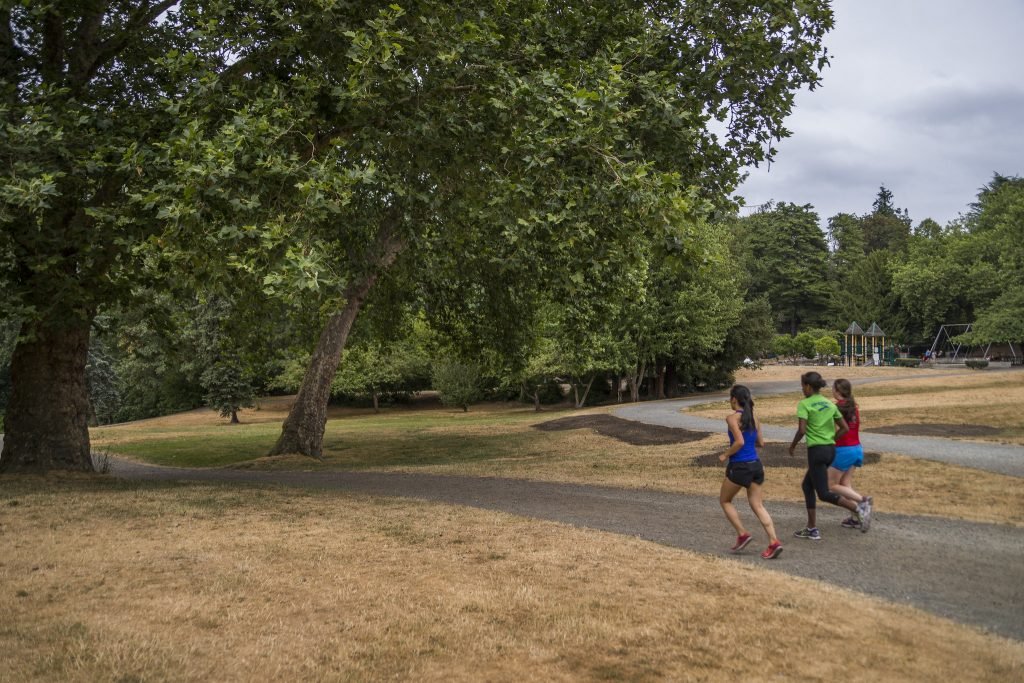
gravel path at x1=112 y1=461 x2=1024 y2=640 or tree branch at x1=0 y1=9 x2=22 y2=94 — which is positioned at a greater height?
tree branch at x1=0 y1=9 x2=22 y2=94

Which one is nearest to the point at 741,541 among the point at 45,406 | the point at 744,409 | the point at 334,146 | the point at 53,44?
the point at 744,409

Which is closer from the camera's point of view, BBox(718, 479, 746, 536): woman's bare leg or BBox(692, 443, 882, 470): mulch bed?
BBox(718, 479, 746, 536): woman's bare leg

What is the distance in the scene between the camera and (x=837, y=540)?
853 centimetres

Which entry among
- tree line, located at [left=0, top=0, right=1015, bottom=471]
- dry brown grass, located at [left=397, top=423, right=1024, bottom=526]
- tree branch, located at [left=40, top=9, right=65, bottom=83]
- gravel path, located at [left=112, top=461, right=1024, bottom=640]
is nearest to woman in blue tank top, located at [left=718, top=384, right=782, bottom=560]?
gravel path, located at [left=112, top=461, right=1024, bottom=640]

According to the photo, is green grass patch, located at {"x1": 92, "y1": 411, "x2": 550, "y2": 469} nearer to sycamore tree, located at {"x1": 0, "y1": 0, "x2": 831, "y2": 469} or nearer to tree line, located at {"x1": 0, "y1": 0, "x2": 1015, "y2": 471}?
tree line, located at {"x1": 0, "y1": 0, "x2": 1015, "y2": 471}

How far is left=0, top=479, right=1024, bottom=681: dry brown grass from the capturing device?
4934 millimetres

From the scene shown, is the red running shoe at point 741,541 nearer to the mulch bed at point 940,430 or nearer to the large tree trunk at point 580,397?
the mulch bed at point 940,430

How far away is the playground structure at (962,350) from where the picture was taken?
192 feet

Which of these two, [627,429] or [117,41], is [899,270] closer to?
[627,429]

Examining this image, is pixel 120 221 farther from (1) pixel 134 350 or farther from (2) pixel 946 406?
(1) pixel 134 350

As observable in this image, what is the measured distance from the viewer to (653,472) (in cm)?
1463

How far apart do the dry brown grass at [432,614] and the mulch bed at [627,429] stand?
12.2 metres

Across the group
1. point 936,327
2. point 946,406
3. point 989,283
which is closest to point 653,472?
point 946,406

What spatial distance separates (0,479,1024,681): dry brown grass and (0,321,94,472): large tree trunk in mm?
5982
